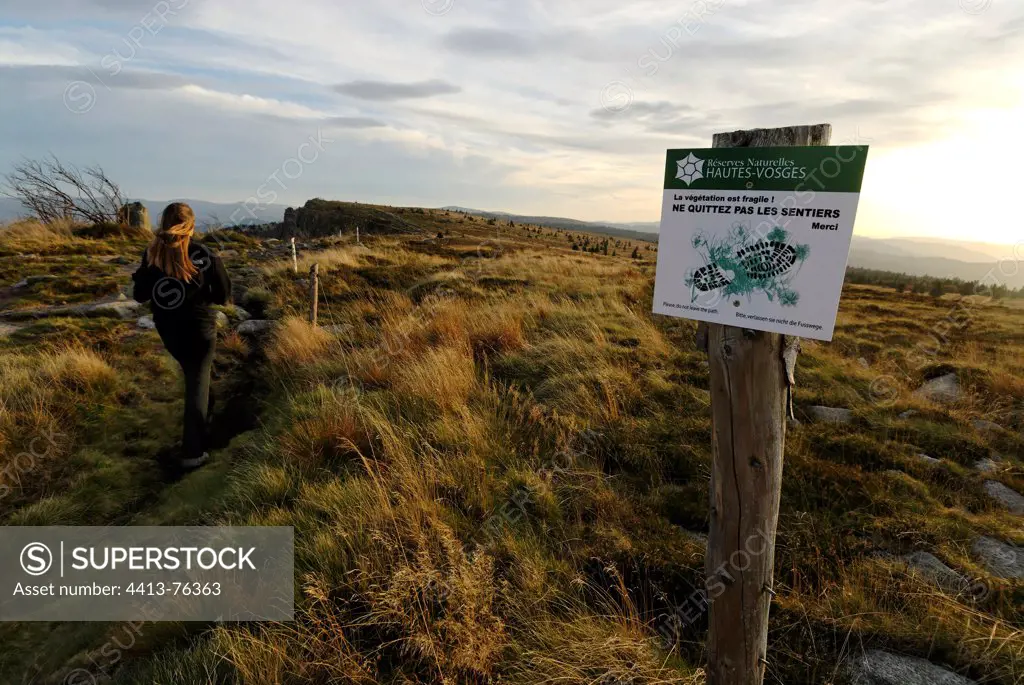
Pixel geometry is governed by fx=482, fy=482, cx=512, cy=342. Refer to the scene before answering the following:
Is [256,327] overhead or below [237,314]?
below

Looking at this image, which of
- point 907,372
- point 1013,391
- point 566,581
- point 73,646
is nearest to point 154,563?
point 73,646

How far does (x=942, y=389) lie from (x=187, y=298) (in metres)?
11.0

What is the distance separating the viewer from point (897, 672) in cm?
239

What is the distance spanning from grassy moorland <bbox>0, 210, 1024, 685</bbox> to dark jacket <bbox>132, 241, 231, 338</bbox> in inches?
54.0

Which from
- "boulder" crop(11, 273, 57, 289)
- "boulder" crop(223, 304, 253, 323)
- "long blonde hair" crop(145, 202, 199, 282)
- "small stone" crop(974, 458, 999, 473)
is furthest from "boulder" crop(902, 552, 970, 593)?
"boulder" crop(11, 273, 57, 289)

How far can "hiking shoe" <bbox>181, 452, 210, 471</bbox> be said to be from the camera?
5008mm

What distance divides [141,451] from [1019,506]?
8.60 meters

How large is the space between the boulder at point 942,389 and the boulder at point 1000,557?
180 inches

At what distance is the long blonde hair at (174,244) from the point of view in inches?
184

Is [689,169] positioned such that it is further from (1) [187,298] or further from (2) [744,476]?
(1) [187,298]

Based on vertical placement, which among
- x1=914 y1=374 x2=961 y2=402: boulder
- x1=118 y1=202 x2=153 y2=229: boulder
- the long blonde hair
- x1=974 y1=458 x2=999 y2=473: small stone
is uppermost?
x1=118 y1=202 x2=153 y2=229: boulder

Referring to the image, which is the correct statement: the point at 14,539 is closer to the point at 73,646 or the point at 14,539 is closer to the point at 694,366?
the point at 73,646

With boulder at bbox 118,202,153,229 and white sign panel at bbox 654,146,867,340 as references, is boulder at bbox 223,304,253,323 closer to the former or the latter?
white sign panel at bbox 654,146,867,340

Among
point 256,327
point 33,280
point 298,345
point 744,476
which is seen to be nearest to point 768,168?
point 744,476
